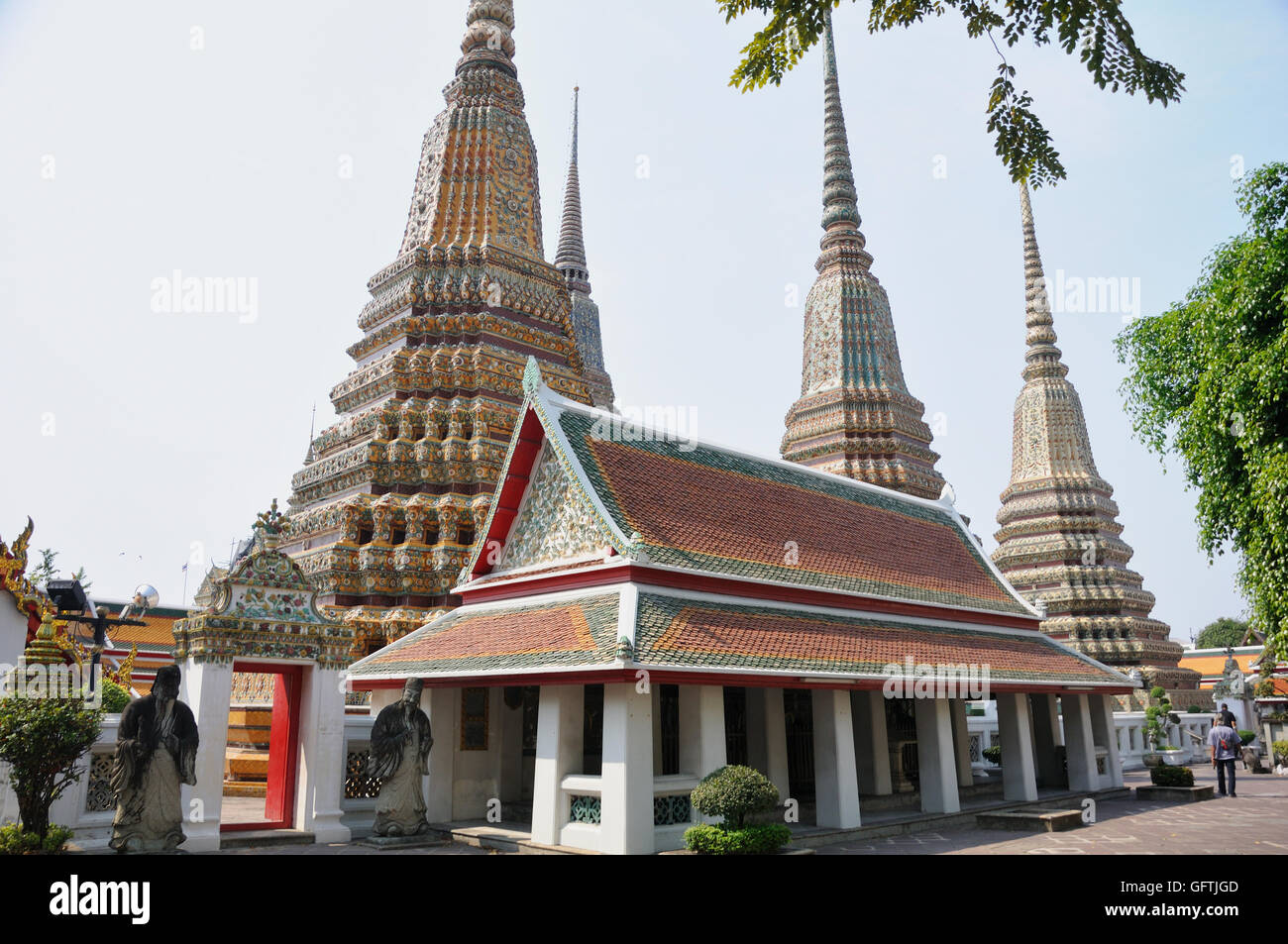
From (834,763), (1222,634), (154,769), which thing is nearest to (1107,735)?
(834,763)

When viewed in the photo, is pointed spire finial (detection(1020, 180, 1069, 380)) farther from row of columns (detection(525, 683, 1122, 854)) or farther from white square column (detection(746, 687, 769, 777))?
white square column (detection(746, 687, 769, 777))

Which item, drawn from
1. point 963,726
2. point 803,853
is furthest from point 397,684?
point 963,726

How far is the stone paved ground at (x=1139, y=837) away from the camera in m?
11.3

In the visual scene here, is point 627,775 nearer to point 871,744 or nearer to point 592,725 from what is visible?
point 592,725

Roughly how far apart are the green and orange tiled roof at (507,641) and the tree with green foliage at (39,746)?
14.1 feet

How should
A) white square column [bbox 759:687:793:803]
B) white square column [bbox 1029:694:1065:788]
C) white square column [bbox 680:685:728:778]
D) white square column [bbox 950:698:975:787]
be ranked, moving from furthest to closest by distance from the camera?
white square column [bbox 1029:694:1065:788], white square column [bbox 950:698:975:787], white square column [bbox 759:687:793:803], white square column [bbox 680:685:728:778]

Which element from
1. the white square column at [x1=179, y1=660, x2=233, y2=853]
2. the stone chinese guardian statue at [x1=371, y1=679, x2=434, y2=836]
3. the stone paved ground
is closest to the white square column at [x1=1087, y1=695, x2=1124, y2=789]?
the stone paved ground

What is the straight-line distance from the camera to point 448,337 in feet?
70.0

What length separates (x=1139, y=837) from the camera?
1269 centimetres

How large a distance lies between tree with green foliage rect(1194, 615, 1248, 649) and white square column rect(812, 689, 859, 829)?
71.6m

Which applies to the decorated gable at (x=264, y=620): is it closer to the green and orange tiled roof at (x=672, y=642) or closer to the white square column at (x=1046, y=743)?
the green and orange tiled roof at (x=672, y=642)

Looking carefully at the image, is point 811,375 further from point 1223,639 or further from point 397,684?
point 1223,639

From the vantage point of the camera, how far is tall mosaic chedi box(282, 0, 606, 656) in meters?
18.2
